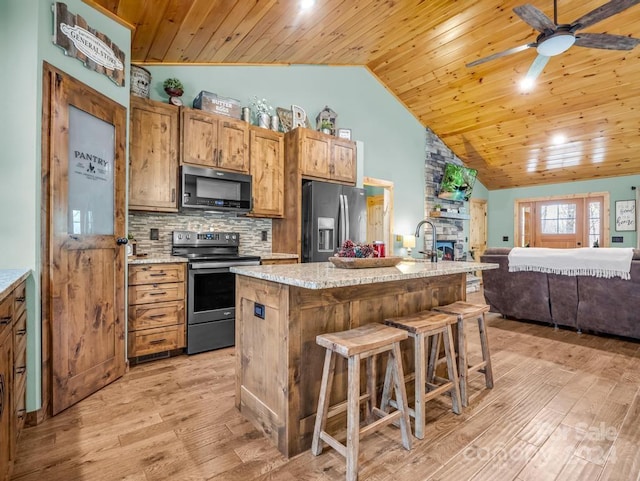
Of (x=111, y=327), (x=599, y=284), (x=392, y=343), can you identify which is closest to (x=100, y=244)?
(x=111, y=327)

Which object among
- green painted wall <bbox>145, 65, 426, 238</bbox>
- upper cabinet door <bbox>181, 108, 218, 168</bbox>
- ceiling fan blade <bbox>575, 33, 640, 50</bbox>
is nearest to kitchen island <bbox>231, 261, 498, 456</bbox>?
upper cabinet door <bbox>181, 108, 218, 168</bbox>

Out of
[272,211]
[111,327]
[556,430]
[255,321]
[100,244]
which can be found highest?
[272,211]

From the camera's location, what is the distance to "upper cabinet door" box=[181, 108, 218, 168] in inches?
129

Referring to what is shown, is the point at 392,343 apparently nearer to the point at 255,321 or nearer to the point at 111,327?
the point at 255,321

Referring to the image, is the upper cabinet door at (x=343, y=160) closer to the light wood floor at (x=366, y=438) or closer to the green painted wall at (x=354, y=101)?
the green painted wall at (x=354, y=101)

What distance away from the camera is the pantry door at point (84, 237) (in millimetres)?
2061

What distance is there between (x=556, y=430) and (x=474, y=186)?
7286mm

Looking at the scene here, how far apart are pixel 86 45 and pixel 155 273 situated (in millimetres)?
1737

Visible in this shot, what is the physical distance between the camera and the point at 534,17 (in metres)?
2.88

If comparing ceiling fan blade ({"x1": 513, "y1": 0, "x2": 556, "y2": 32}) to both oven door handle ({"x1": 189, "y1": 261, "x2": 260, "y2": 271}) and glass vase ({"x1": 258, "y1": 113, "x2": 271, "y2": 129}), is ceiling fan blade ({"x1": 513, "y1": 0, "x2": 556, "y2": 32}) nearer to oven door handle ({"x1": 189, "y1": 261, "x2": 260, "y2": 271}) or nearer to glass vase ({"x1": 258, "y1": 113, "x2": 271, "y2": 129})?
glass vase ({"x1": 258, "y1": 113, "x2": 271, "y2": 129})

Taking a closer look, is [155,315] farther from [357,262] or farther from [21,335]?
[357,262]

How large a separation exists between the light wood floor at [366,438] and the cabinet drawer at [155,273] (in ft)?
2.50

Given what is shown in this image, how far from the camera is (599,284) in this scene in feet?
11.7

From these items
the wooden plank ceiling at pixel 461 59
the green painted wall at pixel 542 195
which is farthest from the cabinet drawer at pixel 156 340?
the green painted wall at pixel 542 195
